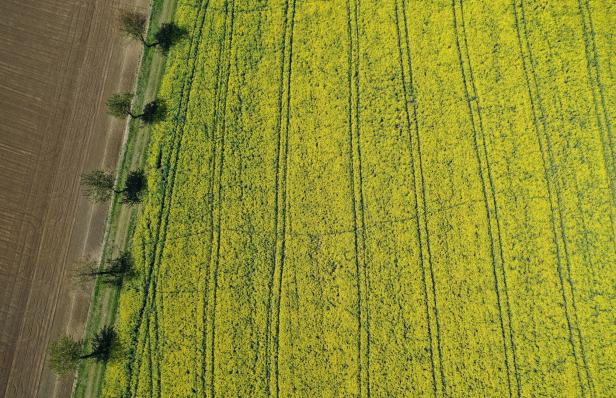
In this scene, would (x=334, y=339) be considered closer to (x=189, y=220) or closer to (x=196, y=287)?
(x=196, y=287)

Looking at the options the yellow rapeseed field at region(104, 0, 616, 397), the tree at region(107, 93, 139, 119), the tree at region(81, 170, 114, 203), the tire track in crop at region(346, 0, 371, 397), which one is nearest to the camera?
the yellow rapeseed field at region(104, 0, 616, 397)

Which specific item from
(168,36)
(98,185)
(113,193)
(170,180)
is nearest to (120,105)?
(98,185)

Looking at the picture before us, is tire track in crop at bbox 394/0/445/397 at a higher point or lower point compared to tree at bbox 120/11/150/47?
lower

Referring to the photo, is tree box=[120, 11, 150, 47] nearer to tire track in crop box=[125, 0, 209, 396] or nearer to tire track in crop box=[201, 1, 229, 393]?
tire track in crop box=[125, 0, 209, 396]

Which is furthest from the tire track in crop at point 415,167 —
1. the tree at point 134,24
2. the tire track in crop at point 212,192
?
the tree at point 134,24

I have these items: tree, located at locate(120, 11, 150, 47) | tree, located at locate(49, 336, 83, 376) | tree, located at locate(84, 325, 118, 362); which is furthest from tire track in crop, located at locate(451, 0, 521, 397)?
tree, located at locate(49, 336, 83, 376)

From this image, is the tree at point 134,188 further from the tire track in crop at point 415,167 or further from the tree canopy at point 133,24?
the tire track in crop at point 415,167

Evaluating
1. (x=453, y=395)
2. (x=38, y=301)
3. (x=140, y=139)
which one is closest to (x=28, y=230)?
(x=38, y=301)
